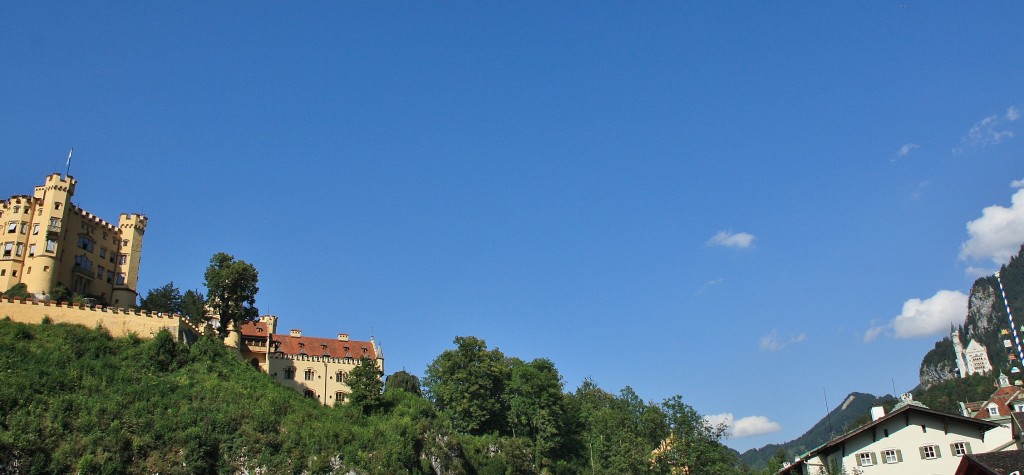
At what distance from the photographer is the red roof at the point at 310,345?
89500 mm

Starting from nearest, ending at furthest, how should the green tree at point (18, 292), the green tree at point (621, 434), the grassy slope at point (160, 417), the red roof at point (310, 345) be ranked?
the grassy slope at point (160, 417), the green tree at point (18, 292), the green tree at point (621, 434), the red roof at point (310, 345)

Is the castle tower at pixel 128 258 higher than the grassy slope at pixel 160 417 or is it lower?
higher

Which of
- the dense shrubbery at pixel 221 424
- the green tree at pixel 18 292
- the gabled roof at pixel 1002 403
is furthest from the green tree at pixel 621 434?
the green tree at pixel 18 292

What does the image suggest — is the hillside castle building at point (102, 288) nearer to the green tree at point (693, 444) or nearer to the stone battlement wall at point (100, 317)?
the stone battlement wall at point (100, 317)

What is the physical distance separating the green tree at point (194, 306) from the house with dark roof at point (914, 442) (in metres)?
64.4

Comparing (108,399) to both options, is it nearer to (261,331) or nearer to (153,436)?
(153,436)

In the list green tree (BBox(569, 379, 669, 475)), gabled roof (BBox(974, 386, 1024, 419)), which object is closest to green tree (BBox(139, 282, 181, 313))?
green tree (BBox(569, 379, 669, 475))

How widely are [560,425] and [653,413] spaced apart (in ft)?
38.0

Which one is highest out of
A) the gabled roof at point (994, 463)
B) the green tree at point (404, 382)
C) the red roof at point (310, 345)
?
the red roof at point (310, 345)

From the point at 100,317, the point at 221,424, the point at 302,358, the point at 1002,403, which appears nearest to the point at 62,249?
the point at 100,317

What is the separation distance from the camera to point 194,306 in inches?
3310

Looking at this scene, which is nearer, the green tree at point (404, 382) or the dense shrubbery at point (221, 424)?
the dense shrubbery at point (221, 424)

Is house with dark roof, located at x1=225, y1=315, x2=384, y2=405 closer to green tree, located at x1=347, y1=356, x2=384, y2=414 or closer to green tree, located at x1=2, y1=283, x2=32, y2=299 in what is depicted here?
green tree, located at x1=347, y1=356, x2=384, y2=414

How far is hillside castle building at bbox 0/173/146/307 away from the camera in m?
74.3
